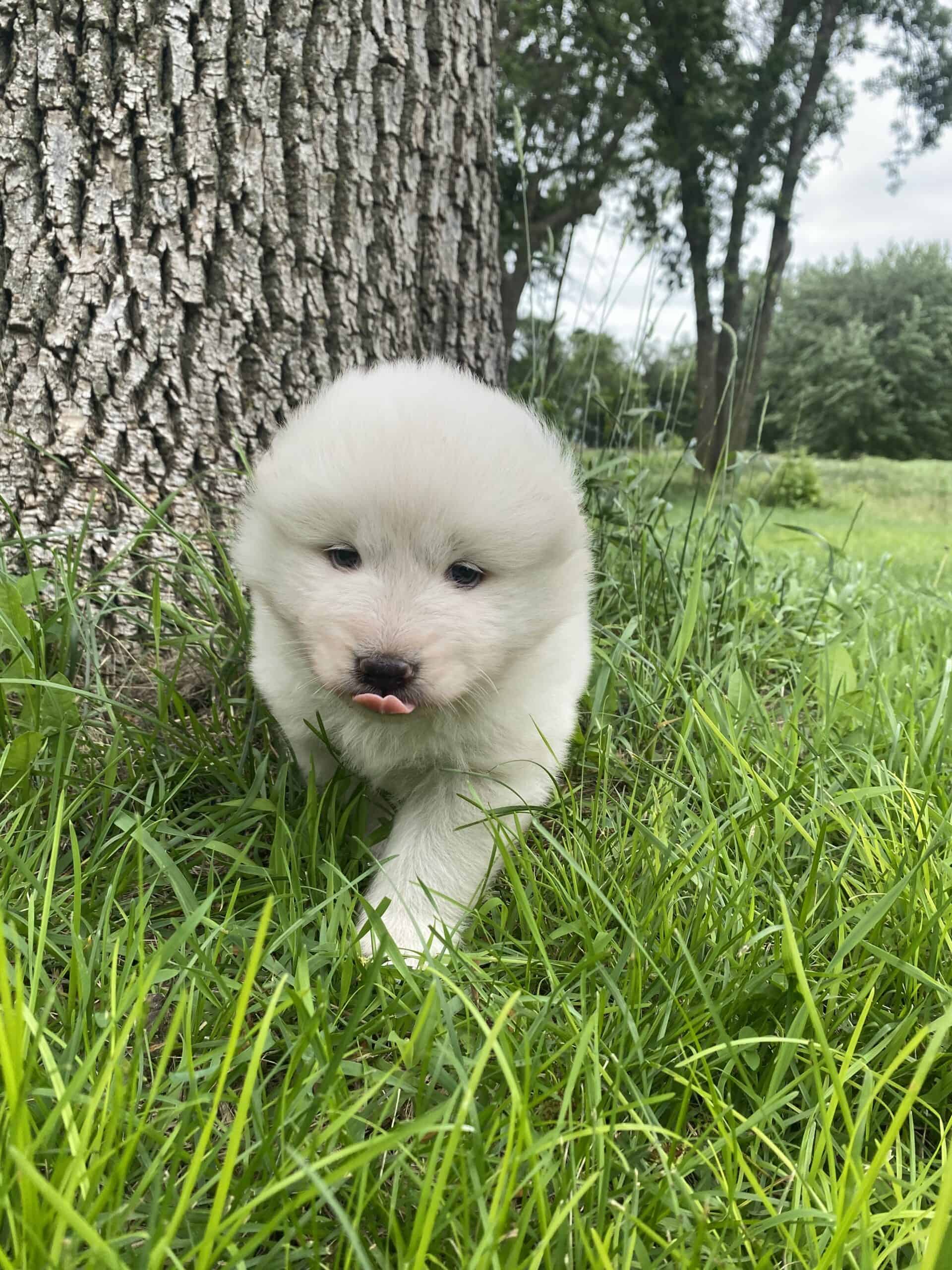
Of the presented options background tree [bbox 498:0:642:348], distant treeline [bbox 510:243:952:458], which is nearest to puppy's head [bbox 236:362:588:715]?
background tree [bbox 498:0:642:348]

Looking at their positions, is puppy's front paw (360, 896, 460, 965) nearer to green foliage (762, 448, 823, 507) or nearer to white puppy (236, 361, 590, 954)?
white puppy (236, 361, 590, 954)

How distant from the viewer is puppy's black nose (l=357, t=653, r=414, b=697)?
1.43 metres

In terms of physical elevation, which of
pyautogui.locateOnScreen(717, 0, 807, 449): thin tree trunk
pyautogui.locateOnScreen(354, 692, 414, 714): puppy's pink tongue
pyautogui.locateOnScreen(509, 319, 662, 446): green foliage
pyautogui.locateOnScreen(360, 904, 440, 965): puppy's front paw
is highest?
pyautogui.locateOnScreen(717, 0, 807, 449): thin tree trunk

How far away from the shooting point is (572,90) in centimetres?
1320

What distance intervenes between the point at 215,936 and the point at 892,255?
35.9m

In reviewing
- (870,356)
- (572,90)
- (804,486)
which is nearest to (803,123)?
(572,90)

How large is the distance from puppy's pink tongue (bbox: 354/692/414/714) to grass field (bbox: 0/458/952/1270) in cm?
38

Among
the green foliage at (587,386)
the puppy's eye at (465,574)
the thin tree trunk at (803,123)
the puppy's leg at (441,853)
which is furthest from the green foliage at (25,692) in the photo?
the thin tree trunk at (803,123)

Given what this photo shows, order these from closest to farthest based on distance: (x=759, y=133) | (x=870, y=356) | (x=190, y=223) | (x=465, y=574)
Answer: (x=465, y=574), (x=190, y=223), (x=759, y=133), (x=870, y=356)

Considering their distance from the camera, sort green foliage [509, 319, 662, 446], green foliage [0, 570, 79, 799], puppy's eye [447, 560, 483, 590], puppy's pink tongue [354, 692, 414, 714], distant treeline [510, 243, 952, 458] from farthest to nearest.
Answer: distant treeline [510, 243, 952, 458]
green foliage [509, 319, 662, 446]
green foliage [0, 570, 79, 799]
puppy's eye [447, 560, 483, 590]
puppy's pink tongue [354, 692, 414, 714]

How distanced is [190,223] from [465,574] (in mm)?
1576

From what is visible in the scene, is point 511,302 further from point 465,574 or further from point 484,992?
point 484,992

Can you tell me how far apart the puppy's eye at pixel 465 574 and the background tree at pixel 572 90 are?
37.0 feet

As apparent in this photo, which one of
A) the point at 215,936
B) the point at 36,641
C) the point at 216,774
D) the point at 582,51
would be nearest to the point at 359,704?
the point at 215,936
